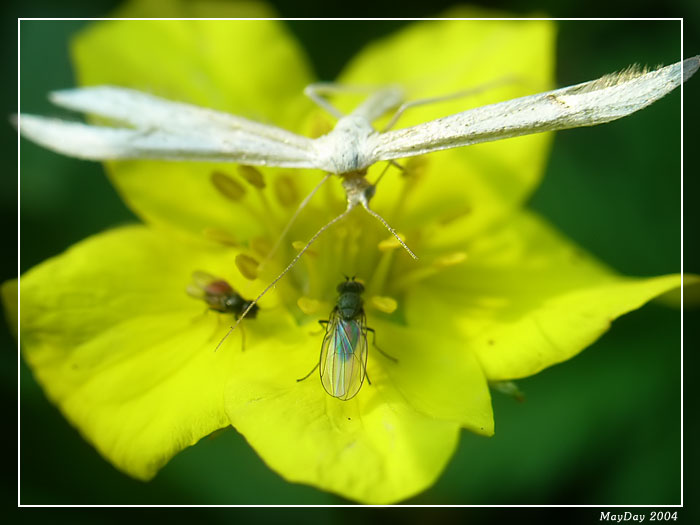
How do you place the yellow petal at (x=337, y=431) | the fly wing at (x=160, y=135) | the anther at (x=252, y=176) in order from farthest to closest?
the anther at (x=252, y=176)
the fly wing at (x=160, y=135)
the yellow petal at (x=337, y=431)

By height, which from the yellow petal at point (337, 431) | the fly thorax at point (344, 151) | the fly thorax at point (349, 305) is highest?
the fly thorax at point (344, 151)

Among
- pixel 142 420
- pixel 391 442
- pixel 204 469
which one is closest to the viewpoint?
pixel 391 442

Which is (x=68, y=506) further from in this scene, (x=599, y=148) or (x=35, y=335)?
(x=599, y=148)

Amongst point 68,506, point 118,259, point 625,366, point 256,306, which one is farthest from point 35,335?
point 625,366

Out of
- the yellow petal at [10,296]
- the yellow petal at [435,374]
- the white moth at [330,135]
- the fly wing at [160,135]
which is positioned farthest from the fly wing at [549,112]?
the yellow petal at [10,296]

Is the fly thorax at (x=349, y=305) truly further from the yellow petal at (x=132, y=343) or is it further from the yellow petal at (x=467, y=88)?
the yellow petal at (x=467, y=88)

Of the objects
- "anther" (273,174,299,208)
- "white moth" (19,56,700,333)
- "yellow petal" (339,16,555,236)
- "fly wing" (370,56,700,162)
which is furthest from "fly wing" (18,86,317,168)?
"yellow petal" (339,16,555,236)

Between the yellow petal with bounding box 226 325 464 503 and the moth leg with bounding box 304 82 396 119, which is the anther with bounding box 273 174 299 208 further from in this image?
the yellow petal with bounding box 226 325 464 503
